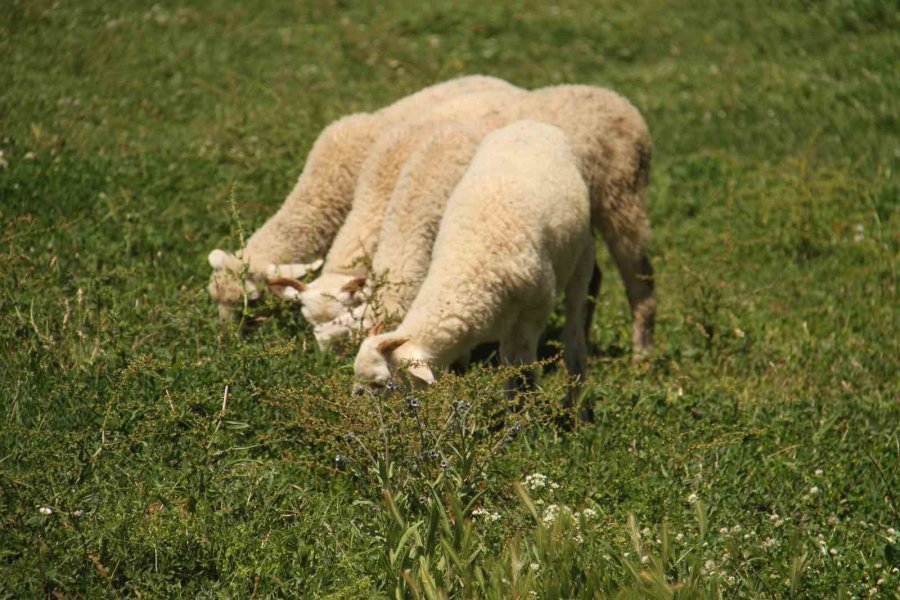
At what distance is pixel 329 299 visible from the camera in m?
6.50

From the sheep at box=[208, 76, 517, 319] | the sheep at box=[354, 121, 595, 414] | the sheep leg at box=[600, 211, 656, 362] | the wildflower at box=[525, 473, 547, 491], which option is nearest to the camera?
the wildflower at box=[525, 473, 547, 491]

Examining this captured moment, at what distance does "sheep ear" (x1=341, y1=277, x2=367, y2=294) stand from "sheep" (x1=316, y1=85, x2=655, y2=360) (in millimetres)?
21

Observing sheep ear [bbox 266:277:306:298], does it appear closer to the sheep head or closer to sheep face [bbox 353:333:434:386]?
the sheep head

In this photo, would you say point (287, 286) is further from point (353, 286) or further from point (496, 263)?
point (496, 263)

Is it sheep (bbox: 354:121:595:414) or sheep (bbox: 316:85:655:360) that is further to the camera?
sheep (bbox: 316:85:655:360)

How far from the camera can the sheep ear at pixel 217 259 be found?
6668 millimetres

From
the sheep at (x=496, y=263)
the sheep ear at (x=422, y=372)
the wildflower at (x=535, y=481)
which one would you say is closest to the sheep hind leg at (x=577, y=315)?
the sheep at (x=496, y=263)

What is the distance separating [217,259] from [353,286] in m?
0.84

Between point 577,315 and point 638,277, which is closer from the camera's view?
point 577,315

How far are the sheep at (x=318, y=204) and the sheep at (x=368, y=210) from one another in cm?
20

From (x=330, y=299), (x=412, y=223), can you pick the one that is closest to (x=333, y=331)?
(x=330, y=299)

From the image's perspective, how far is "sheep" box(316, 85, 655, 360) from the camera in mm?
6566

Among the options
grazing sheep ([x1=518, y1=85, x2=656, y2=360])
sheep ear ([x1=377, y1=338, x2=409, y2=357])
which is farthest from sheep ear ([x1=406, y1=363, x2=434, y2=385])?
grazing sheep ([x1=518, y1=85, x2=656, y2=360])

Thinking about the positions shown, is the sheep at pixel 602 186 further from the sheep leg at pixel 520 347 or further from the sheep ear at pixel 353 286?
the sheep leg at pixel 520 347
